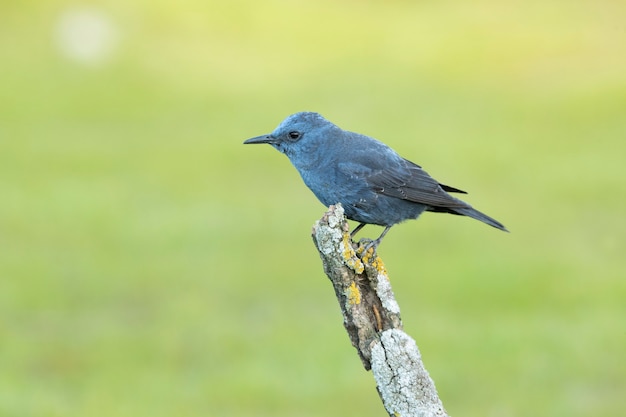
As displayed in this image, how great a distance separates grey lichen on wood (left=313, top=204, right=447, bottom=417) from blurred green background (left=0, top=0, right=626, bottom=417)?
6.12 m

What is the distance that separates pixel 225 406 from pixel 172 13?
2260 centimetres

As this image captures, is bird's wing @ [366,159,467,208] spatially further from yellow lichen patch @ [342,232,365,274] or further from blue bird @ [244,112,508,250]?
yellow lichen patch @ [342,232,365,274]

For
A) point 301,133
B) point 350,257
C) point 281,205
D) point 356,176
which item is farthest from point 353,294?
point 281,205

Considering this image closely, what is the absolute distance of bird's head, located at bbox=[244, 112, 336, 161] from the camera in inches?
274

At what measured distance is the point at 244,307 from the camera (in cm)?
1512

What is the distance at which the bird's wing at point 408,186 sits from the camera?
22.9ft

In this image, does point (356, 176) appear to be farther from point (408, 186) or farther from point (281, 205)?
point (281, 205)

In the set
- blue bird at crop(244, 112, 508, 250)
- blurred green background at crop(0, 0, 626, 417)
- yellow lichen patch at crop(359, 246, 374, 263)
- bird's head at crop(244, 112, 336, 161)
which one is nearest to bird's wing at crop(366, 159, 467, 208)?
blue bird at crop(244, 112, 508, 250)

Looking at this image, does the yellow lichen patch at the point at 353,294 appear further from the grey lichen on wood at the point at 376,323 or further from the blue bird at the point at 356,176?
the blue bird at the point at 356,176

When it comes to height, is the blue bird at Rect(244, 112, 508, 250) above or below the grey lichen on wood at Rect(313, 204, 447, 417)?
above

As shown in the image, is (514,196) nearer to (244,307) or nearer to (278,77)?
(244,307)

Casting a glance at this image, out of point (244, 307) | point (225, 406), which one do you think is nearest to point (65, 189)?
point (244, 307)

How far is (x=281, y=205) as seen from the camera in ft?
64.3

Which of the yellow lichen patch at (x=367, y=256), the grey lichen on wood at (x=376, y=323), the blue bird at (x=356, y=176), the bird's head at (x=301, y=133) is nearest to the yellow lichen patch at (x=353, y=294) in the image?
the grey lichen on wood at (x=376, y=323)
